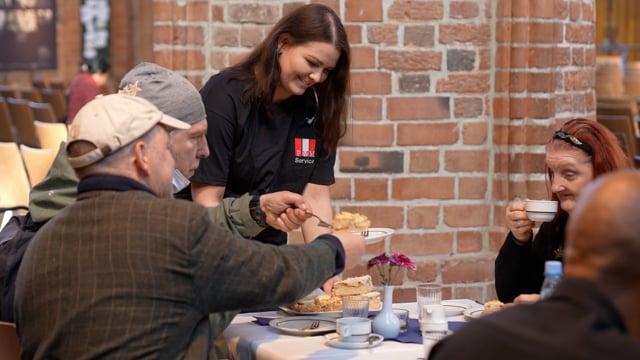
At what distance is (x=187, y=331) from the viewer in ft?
7.59

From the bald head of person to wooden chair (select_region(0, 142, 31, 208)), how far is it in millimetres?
4138

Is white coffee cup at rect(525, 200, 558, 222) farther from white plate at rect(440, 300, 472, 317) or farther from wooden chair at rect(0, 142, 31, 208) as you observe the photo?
wooden chair at rect(0, 142, 31, 208)

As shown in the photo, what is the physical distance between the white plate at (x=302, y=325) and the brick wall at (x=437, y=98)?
1.36 metres

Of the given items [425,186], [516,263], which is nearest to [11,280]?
[516,263]

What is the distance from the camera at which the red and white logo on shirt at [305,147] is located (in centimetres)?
363

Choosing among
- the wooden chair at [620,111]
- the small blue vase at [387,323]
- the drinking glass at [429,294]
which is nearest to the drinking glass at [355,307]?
the small blue vase at [387,323]

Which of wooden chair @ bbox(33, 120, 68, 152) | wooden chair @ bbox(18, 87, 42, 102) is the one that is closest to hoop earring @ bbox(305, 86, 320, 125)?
wooden chair @ bbox(33, 120, 68, 152)

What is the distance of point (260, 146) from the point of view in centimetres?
354

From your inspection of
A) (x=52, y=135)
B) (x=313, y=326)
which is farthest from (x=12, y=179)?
(x=313, y=326)

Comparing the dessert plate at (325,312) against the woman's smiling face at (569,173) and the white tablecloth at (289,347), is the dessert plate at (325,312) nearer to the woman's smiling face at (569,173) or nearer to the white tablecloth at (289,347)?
the white tablecloth at (289,347)

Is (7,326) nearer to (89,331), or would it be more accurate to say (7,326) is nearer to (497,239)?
(89,331)

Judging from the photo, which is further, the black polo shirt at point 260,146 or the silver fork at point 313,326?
the black polo shirt at point 260,146

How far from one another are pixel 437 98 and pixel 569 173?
1.45 m

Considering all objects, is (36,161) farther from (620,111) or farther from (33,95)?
(33,95)
